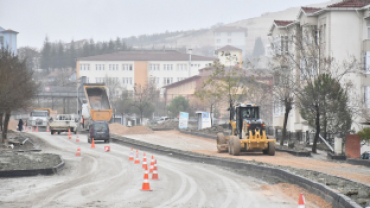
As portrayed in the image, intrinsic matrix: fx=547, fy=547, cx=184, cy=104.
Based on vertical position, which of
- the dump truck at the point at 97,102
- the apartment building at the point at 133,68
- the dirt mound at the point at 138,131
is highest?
the apartment building at the point at 133,68

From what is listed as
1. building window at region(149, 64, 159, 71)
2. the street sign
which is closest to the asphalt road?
the street sign

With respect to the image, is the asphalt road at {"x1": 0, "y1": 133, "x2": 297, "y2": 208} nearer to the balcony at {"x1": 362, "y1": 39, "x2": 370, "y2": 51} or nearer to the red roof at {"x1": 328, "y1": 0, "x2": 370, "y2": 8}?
the balcony at {"x1": 362, "y1": 39, "x2": 370, "y2": 51}

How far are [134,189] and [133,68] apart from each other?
118 m

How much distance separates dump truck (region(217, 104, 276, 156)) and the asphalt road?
19.8ft

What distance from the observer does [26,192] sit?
15789mm

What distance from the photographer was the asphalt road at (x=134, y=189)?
13719 millimetres

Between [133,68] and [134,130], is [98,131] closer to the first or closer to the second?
[134,130]

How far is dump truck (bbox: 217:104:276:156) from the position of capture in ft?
99.0

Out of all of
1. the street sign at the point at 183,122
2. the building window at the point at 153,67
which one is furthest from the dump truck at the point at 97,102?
the building window at the point at 153,67

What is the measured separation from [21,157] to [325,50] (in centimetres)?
2685

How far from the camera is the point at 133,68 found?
437ft

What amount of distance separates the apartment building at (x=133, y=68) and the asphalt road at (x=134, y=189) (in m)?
107

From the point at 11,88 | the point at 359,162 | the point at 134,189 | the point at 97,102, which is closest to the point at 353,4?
the point at 359,162

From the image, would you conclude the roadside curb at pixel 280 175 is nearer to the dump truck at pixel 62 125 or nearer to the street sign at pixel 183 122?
the dump truck at pixel 62 125
